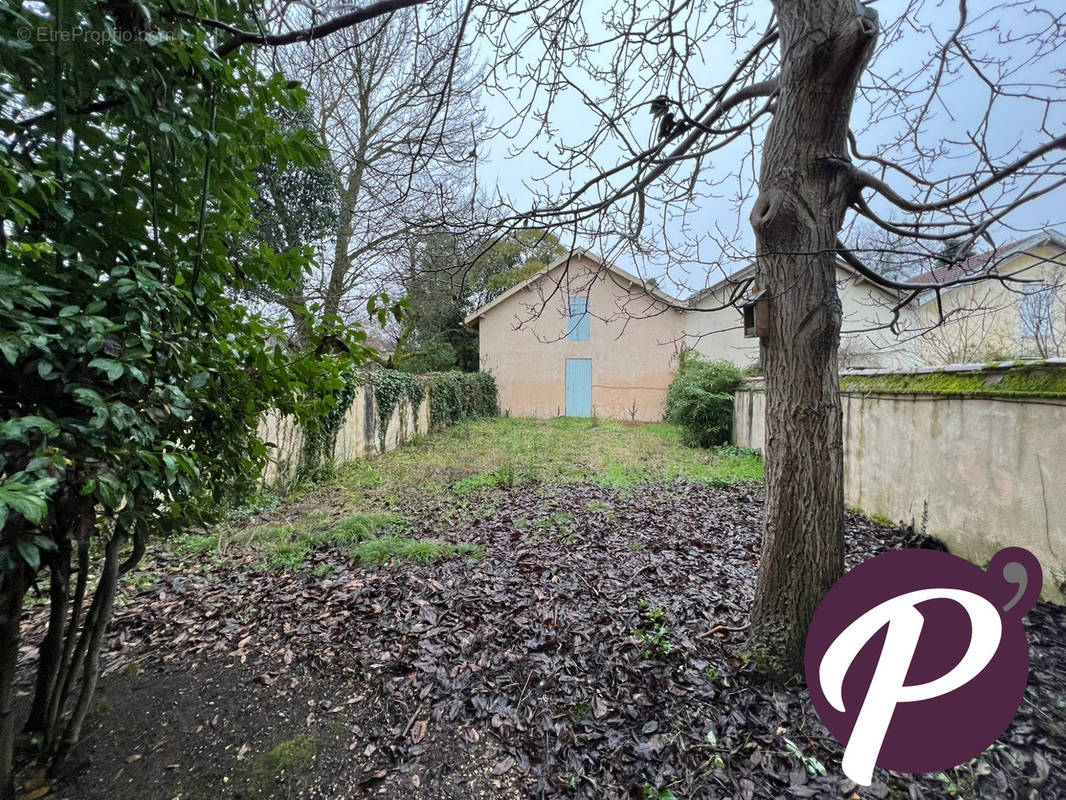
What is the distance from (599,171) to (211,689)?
3605 millimetres

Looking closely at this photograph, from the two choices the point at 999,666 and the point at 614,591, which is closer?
the point at 999,666

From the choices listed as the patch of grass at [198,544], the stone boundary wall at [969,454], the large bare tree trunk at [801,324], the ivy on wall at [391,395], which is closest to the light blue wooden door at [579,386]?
the ivy on wall at [391,395]

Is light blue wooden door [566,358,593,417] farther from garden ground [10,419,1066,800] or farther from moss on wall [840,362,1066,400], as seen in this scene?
garden ground [10,419,1066,800]

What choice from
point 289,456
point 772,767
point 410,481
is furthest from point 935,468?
point 289,456

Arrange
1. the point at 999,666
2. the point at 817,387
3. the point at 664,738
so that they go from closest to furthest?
the point at 999,666 < the point at 664,738 < the point at 817,387

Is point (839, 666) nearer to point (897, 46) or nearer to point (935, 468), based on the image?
point (935, 468)

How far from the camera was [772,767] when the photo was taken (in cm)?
164

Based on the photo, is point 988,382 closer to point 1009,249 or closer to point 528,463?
point 1009,249

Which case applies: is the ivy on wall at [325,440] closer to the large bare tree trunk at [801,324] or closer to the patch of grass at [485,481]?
the patch of grass at [485,481]

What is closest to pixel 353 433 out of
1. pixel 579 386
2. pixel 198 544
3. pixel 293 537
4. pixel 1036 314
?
pixel 293 537

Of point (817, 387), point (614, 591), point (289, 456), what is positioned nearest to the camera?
point (817, 387)

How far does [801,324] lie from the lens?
195 cm

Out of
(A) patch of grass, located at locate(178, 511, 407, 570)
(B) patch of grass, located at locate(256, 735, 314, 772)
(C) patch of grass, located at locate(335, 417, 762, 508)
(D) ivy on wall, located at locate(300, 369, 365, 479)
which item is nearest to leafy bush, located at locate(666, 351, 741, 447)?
(C) patch of grass, located at locate(335, 417, 762, 508)

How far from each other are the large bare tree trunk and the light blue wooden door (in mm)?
12974
